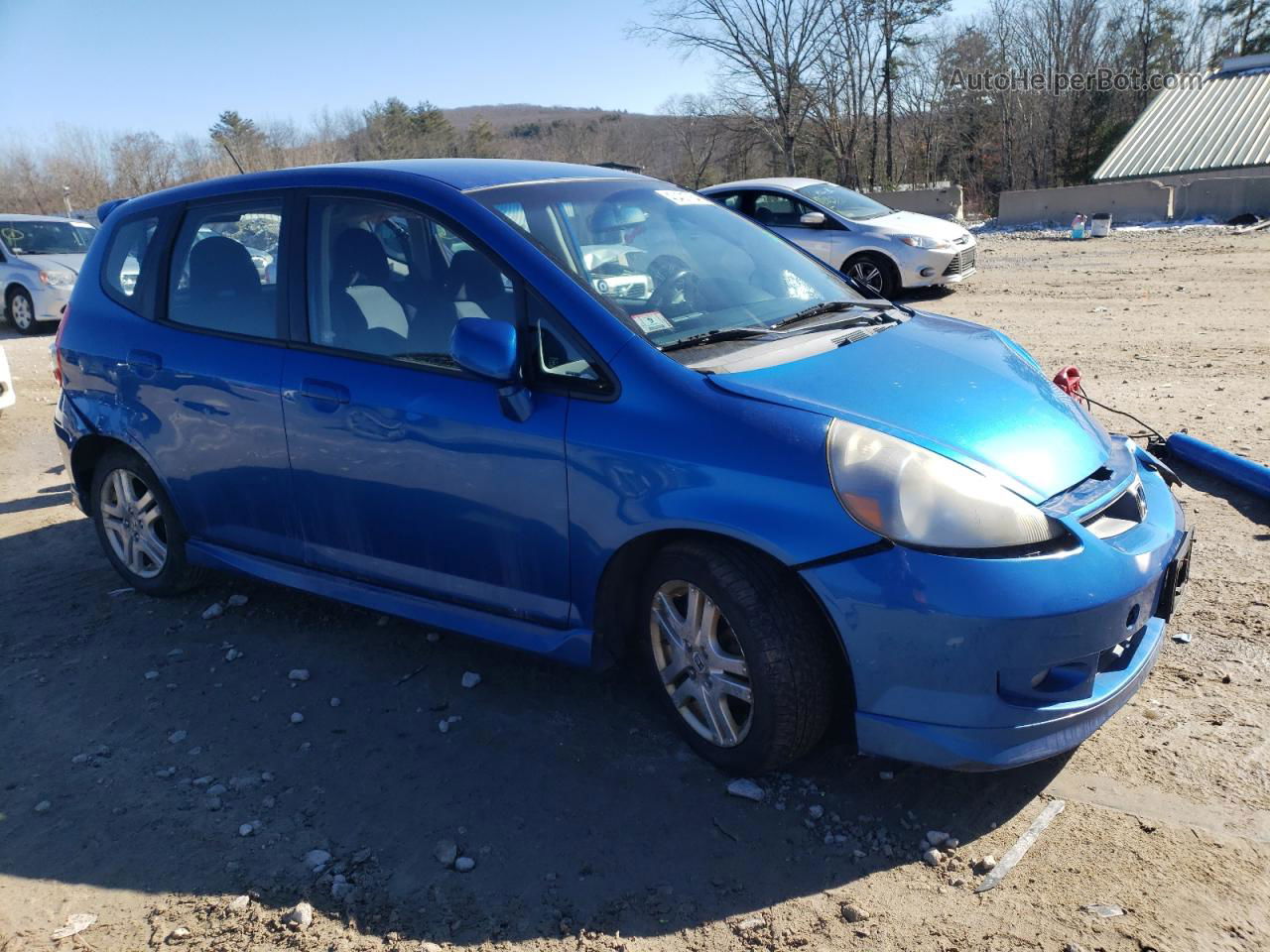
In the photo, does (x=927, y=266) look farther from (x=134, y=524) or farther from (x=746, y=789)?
(x=746, y=789)

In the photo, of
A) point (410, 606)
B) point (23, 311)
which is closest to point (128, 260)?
point (410, 606)

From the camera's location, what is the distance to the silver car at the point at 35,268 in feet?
49.2

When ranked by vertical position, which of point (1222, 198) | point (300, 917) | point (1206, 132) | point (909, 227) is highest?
point (1206, 132)

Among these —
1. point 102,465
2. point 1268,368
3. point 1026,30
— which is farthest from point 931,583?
point 1026,30

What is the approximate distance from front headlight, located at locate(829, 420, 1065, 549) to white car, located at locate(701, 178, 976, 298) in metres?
10.6

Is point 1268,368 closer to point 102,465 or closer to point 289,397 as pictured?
point 289,397

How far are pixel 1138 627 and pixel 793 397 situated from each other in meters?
1.19

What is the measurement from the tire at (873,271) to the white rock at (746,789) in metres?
11.0

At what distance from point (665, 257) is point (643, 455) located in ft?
3.63

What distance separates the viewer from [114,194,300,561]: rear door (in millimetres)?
3910

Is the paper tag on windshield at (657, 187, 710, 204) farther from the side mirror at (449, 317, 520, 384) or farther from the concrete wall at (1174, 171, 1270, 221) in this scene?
the concrete wall at (1174, 171, 1270, 221)

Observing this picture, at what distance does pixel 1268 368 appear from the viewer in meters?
7.93

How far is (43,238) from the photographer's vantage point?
15859 millimetres

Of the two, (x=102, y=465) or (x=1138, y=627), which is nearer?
(x=1138, y=627)
